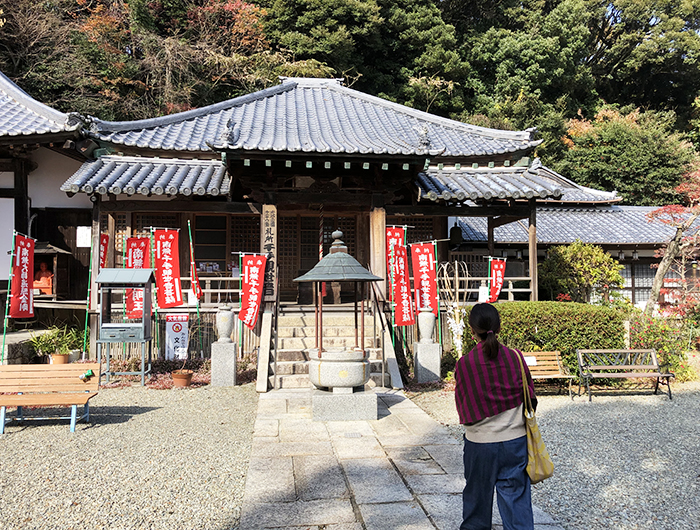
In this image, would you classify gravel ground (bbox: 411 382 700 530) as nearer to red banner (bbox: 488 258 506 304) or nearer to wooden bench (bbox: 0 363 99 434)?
red banner (bbox: 488 258 506 304)

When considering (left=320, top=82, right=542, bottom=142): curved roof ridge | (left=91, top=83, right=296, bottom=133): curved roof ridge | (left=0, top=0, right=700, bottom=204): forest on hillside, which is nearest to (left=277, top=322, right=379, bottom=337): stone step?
(left=91, top=83, right=296, bottom=133): curved roof ridge

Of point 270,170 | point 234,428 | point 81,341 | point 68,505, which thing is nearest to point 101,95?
point 81,341

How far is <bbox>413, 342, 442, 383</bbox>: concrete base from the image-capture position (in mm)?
9773

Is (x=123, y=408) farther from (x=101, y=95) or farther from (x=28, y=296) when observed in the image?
(x=101, y=95)

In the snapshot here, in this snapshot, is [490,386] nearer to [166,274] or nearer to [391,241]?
[391,241]

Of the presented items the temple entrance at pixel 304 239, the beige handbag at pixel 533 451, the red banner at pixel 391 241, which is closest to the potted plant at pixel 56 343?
the temple entrance at pixel 304 239

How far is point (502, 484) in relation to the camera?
3.33 metres

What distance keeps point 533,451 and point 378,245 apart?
7.82 meters

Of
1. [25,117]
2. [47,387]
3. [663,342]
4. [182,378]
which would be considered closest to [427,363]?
[182,378]

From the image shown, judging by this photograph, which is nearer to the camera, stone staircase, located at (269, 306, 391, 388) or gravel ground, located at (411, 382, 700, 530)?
gravel ground, located at (411, 382, 700, 530)

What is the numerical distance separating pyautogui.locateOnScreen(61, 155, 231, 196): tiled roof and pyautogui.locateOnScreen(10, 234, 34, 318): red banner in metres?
1.50

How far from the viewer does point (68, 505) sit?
4.40 m

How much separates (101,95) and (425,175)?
1532 cm

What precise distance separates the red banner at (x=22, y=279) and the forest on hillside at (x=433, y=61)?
12.0 metres
